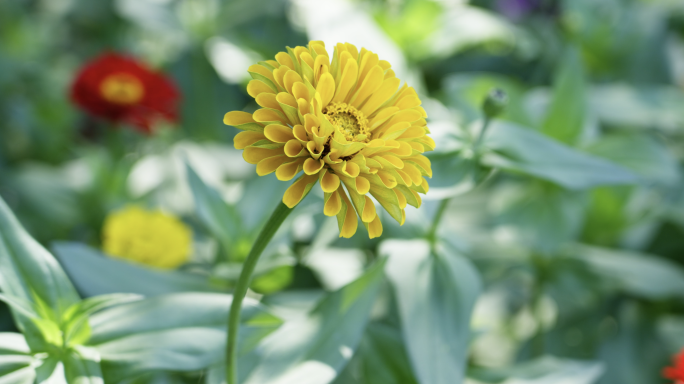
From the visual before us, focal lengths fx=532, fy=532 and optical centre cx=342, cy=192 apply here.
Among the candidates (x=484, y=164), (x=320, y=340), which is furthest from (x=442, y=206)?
(x=320, y=340)

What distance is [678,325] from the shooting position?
69 cm

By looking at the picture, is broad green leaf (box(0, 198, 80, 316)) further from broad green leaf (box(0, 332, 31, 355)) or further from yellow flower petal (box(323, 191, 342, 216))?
yellow flower petal (box(323, 191, 342, 216))

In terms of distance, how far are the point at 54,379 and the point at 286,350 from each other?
152 mm

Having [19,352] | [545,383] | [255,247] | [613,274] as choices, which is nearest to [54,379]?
[19,352]

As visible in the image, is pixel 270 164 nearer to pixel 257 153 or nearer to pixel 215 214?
pixel 257 153

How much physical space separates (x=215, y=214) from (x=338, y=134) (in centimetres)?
31

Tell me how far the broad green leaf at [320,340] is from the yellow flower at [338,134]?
15 cm

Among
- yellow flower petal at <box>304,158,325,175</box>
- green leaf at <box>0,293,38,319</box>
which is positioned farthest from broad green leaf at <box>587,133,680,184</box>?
green leaf at <box>0,293,38,319</box>

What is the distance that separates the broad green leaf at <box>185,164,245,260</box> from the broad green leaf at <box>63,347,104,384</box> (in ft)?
0.62

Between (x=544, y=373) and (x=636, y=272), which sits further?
(x=636, y=272)

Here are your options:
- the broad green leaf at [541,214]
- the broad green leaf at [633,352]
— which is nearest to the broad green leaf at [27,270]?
the broad green leaf at [541,214]

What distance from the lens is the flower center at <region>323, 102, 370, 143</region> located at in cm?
29

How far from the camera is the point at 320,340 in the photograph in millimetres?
398

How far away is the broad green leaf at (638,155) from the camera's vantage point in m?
0.61
